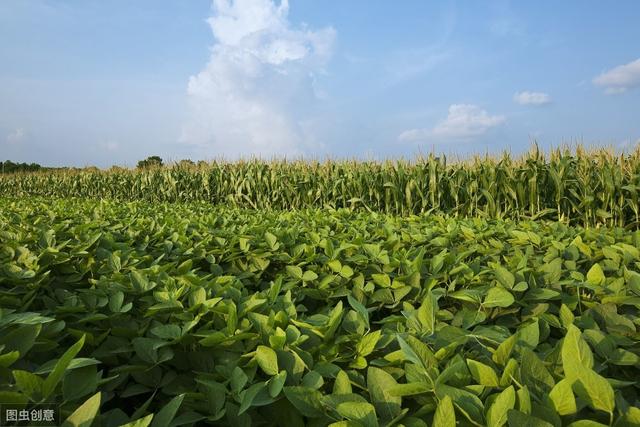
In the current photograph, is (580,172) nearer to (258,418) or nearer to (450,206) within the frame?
(450,206)

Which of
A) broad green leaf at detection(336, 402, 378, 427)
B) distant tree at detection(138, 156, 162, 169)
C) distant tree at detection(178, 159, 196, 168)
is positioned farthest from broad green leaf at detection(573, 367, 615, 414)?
distant tree at detection(138, 156, 162, 169)

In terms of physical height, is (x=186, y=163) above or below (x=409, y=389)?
above

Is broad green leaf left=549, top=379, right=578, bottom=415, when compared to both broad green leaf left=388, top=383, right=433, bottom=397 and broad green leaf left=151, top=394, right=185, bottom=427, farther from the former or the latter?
broad green leaf left=151, top=394, right=185, bottom=427

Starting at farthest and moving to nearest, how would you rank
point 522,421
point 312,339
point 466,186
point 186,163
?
point 186,163 → point 466,186 → point 312,339 → point 522,421

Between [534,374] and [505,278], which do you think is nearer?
[534,374]

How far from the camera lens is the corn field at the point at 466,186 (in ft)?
23.4

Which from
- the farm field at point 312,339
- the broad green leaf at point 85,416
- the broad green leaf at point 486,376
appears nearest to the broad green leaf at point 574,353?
the farm field at point 312,339

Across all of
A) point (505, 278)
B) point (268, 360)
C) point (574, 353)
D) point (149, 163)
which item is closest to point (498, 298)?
point (505, 278)

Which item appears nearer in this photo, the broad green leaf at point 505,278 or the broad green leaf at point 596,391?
the broad green leaf at point 596,391

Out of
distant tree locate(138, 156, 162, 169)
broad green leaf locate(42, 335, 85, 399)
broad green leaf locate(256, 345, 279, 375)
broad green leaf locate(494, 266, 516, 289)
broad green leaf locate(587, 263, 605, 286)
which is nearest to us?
broad green leaf locate(42, 335, 85, 399)

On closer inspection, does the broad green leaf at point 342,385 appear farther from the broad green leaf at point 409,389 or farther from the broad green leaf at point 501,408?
the broad green leaf at point 501,408

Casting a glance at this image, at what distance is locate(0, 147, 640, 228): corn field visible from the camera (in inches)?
280

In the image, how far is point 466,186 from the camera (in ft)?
26.8

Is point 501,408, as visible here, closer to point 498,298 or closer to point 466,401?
point 466,401
